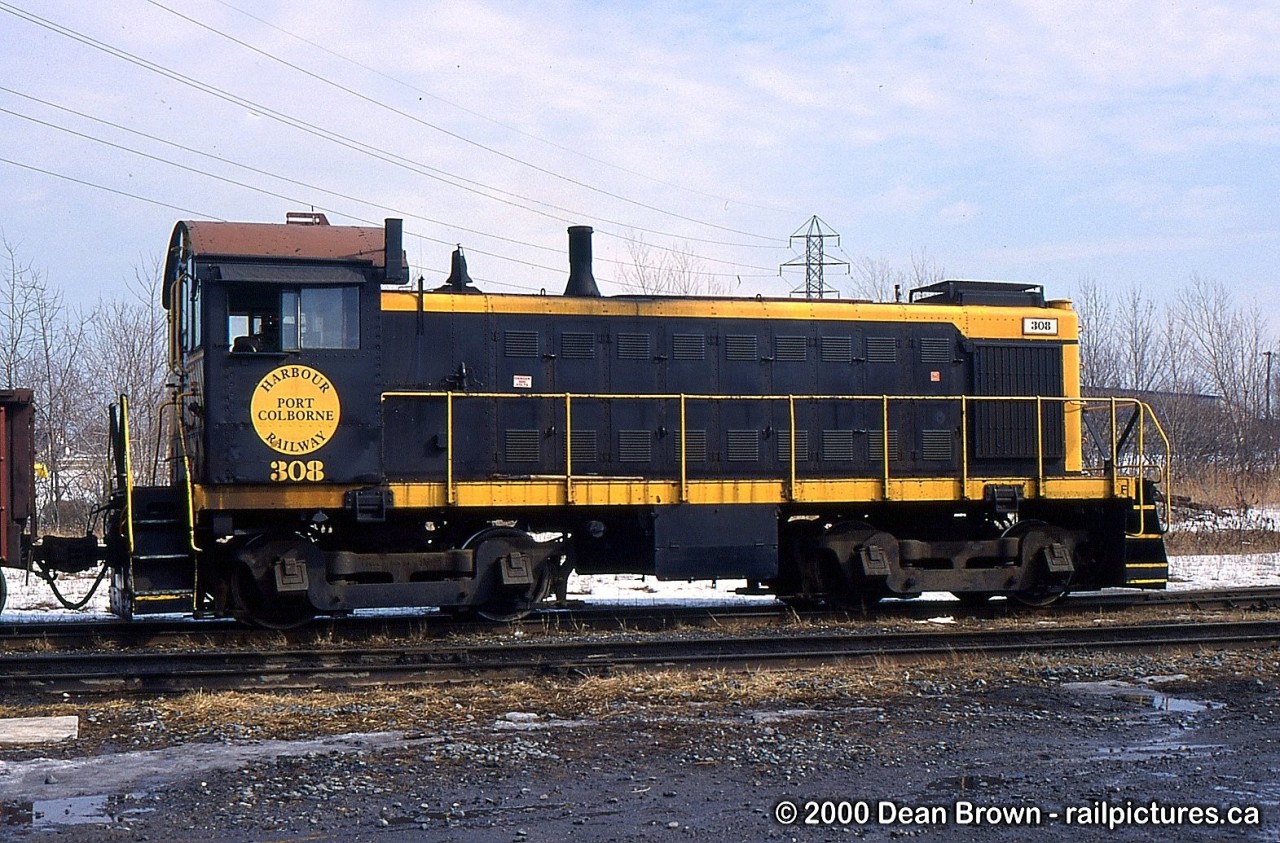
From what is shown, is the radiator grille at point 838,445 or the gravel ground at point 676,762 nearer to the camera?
the gravel ground at point 676,762

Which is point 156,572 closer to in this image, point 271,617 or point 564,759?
point 271,617

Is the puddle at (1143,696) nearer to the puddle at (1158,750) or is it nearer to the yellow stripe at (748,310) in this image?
the puddle at (1158,750)

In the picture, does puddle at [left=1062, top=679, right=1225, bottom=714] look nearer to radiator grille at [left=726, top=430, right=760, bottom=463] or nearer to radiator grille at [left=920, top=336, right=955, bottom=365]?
radiator grille at [left=726, top=430, right=760, bottom=463]

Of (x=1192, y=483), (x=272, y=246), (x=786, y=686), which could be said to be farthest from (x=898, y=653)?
(x=1192, y=483)

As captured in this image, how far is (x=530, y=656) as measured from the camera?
1006cm

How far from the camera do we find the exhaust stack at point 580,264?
12930mm

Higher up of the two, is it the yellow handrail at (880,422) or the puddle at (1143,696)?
the yellow handrail at (880,422)

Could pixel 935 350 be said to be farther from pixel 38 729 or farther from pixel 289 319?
pixel 38 729

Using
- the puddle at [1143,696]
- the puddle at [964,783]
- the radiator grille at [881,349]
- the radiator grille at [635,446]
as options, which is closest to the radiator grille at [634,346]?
the radiator grille at [635,446]

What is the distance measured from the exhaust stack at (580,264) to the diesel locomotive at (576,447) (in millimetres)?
26

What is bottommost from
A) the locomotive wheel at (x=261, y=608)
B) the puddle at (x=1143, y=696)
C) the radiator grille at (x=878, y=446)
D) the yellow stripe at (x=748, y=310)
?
the puddle at (x=1143, y=696)

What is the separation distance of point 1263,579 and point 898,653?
998 cm

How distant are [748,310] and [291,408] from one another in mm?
4988

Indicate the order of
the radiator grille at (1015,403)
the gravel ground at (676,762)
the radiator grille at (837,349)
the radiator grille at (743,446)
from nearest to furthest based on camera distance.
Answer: the gravel ground at (676,762), the radiator grille at (743,446), the radiator grille at (837,349), the radiator grille at (1015,403)
